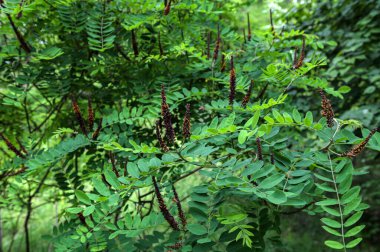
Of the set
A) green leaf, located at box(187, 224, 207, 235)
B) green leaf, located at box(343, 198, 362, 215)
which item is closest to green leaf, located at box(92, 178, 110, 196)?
green leaf, located at box(187, 224, 207, 235)

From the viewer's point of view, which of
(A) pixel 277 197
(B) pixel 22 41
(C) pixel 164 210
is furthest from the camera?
(B) pixel 22 41

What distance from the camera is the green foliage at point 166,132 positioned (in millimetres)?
1069

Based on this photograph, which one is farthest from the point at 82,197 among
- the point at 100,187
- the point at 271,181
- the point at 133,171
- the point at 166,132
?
the point at 271,181

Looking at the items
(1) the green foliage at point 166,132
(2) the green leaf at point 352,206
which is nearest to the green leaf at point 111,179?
(1) the green foliage at point 166,132

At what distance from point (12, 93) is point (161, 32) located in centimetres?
74

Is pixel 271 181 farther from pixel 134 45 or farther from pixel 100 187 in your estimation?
pixel 134 45

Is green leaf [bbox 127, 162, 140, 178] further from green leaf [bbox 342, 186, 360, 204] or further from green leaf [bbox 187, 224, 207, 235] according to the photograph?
green leaf [bbox 342, 186, 360, 204]

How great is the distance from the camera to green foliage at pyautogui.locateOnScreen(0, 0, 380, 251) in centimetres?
107

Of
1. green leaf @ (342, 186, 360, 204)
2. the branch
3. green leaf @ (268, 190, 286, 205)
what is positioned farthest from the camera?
the branch

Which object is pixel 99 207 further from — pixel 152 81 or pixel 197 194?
pixel 152 81

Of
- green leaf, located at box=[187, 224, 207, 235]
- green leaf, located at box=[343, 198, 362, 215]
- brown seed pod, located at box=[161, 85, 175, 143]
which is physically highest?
brown seed pod, located at box=[161, 85, 175, 143]

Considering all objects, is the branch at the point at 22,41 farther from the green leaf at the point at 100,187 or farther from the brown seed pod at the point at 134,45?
the green leaf at the point at 100,187

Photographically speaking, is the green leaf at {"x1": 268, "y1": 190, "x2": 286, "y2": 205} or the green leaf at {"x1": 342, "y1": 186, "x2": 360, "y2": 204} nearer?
the green leaf at {"x1": 268, "y1": 190, "x2": 286, "y2": 205}

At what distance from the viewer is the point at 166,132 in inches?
42.9
